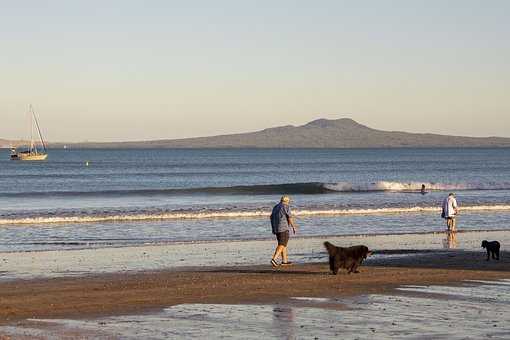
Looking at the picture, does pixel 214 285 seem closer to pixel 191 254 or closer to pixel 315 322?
pixel 315 322

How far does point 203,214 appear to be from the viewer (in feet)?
136

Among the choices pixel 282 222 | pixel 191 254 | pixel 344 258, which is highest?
pixel 282 222

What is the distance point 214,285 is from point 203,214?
22.9 metres

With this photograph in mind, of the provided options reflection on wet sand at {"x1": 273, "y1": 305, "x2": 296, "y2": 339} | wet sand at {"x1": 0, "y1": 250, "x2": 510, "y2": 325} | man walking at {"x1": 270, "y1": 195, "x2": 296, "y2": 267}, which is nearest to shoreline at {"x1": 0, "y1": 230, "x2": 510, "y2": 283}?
man walking at {"x1": 270, "y1": 195, "x2": 296, "y2": 267}

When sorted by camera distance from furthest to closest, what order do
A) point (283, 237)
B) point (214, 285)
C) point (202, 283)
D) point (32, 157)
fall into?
point (32, 157), point (283, 237), point (202, 283), point (214, 285)

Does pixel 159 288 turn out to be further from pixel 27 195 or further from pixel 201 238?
pixel 27 195

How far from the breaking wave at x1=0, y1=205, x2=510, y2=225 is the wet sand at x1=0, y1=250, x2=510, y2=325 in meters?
17.7

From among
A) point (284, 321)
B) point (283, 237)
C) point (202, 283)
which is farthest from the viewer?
point (283, 237)

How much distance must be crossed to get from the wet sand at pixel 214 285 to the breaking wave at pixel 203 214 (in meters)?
17.7

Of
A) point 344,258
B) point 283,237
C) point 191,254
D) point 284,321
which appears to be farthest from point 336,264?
point 191,254

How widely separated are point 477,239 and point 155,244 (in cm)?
930

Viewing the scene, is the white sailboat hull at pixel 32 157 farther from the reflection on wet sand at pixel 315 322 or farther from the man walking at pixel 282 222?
the reflection on wet sand at pixel 315 322

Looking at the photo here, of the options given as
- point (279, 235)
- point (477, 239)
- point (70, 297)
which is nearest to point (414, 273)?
point (279, 235)

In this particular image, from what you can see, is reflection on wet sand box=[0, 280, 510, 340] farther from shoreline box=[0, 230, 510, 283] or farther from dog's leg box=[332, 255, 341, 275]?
shoreline box=[0, 230, 510, 283]
